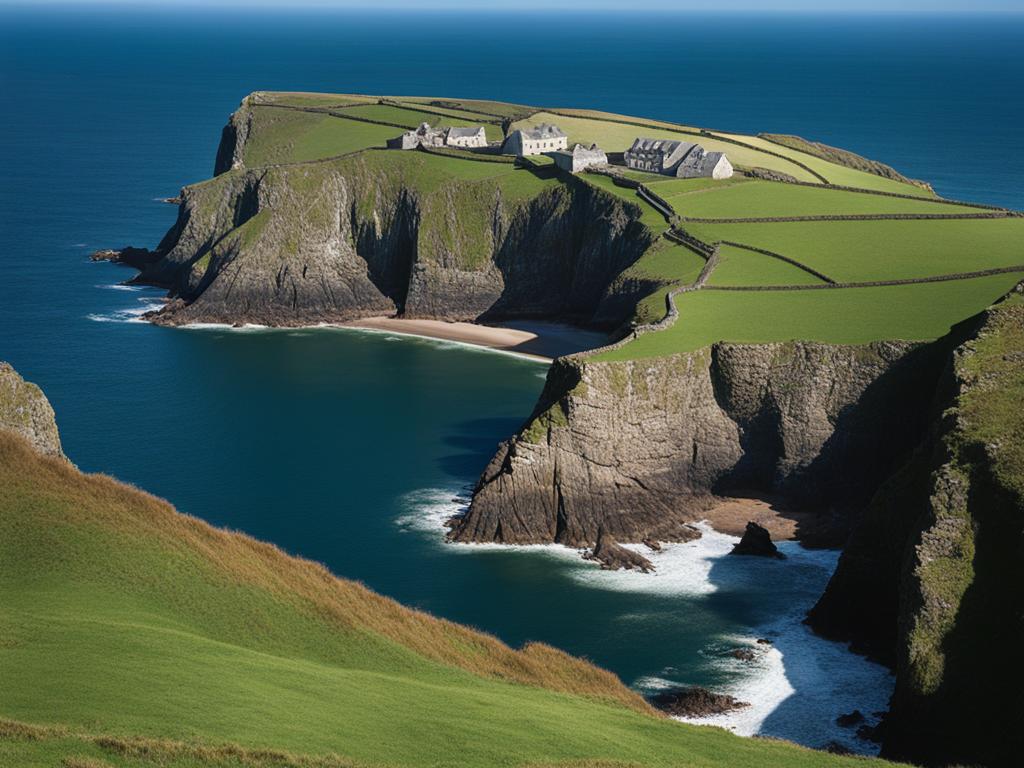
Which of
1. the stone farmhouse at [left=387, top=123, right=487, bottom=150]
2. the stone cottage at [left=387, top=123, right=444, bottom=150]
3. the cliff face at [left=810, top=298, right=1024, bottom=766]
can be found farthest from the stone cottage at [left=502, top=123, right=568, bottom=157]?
the cliff face at [left=810, top=298, right=1024, bottom=766]

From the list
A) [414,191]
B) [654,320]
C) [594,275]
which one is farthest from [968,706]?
[414,191]

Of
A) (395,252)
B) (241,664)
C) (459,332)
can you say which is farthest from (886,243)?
(241,664)

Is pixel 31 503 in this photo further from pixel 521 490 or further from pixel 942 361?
pixel 942 361

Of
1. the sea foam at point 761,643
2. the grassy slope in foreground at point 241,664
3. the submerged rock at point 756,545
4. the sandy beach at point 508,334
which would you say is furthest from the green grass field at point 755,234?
the grassy slope in foreground at point 241,664

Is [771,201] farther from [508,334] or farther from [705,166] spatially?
[508,334]

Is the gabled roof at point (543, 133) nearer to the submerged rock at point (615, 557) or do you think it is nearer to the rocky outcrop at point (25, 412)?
the submerged rock at point (615, 557)

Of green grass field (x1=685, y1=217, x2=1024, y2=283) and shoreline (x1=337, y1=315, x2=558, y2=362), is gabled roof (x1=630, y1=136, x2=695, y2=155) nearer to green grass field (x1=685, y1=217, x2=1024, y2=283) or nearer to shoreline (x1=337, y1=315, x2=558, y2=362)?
green grass field (x1=685, y1=217, x2=1024, y2=283)
